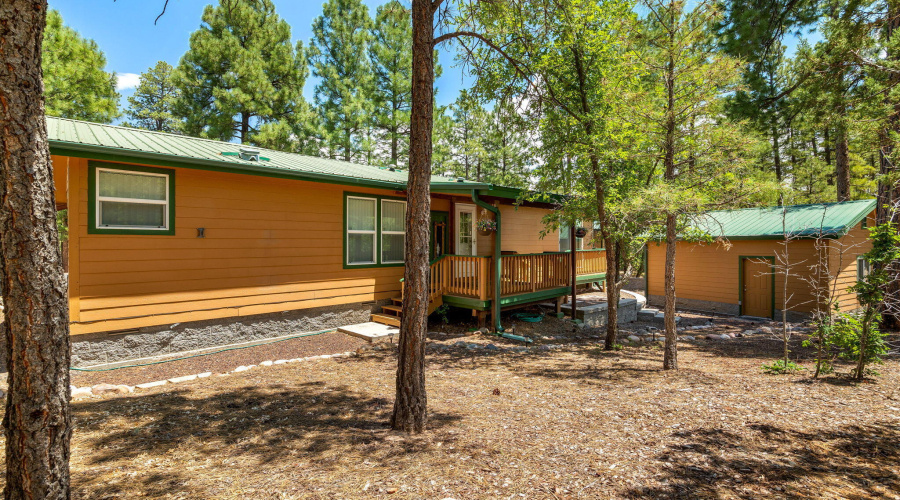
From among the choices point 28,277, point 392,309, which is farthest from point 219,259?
point 28,277

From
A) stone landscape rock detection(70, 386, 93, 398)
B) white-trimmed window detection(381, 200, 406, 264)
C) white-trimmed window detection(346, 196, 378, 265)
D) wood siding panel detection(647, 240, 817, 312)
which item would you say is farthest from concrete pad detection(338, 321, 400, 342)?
wood siding panel detection(647, 240, 817, 312)

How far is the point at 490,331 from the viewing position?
9.34 meters

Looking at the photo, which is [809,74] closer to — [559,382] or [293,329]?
[559,382]

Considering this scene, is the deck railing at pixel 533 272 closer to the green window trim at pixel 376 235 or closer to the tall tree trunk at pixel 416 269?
the green window trim at pixel 376 235

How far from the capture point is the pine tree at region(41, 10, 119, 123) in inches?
629

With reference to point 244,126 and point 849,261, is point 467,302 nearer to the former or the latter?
point 849,261

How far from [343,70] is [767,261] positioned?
18802 mm

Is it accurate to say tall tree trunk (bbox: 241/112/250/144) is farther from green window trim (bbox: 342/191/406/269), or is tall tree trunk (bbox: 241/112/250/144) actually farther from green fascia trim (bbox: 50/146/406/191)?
green fascia trim (bbox: 50/146/406/191)

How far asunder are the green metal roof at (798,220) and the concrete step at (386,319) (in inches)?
321

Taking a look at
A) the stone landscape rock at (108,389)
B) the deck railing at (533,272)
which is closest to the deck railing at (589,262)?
the deck railing at (533,272)

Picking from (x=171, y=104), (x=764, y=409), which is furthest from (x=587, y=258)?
(x=171, y=104)

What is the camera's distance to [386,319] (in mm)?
9164

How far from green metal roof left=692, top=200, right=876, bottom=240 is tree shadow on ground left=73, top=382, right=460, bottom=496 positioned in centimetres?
1024

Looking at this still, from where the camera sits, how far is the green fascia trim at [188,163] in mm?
5574
